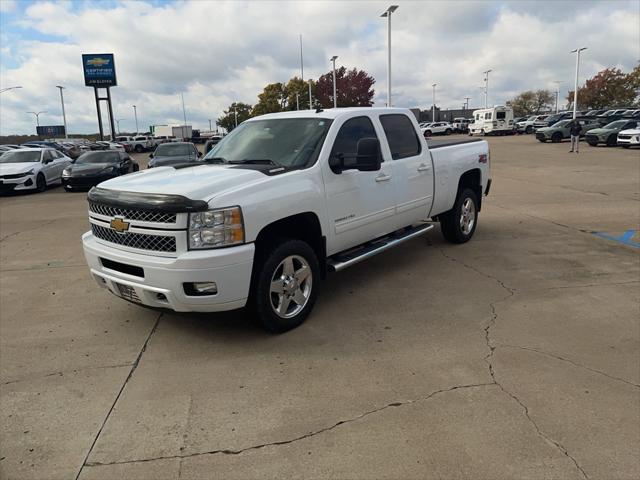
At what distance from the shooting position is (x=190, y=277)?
12.4ft

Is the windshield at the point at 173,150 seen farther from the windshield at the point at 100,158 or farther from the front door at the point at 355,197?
the front door at the point at 355,197

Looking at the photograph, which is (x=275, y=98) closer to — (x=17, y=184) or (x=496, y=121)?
(x=496, y=121)

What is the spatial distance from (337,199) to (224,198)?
1.37 metres

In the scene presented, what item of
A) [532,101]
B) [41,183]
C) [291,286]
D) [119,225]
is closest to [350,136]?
[291,286]

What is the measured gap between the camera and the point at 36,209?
13203 millimetres

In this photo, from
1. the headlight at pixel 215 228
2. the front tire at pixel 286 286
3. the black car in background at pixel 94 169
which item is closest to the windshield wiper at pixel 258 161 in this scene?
the front tire at pixel 286 286

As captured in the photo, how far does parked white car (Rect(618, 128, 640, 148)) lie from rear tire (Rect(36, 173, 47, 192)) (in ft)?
94.4

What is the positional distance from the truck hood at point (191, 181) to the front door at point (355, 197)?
891 mm

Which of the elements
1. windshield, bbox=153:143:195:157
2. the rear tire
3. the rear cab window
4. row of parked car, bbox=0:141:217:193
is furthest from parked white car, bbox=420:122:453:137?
the rear cab window

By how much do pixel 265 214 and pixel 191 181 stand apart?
27.6 inches

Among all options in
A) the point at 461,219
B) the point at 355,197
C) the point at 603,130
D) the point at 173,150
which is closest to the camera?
the point at 355,197

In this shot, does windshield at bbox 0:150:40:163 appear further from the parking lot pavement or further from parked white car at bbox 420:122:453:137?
parked white car at bbox 420:122:453:137

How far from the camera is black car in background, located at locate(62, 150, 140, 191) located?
54.9 ft

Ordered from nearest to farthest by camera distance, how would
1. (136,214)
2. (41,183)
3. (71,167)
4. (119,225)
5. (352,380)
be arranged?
1. (352,380)
2. (136,214)
3. (119,225)
4. (71,167)
5. (41,183)
